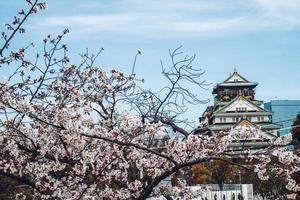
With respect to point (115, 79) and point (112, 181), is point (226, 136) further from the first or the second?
point (115, 79)

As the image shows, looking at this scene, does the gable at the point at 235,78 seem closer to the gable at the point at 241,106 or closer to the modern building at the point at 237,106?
the modern building at the point at 237,106

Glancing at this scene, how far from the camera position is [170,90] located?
23.5 ft

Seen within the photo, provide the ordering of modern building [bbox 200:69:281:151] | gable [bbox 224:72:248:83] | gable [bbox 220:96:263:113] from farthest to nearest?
gable [bbox 224:72:248:83], gable [bbox 220:96:263:113], modern building [bbox 200:69:281:151]

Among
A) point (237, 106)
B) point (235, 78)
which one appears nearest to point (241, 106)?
point (237, 106)

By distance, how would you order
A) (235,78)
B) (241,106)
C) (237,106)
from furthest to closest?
(235,78) < (237,106) < (241,106)

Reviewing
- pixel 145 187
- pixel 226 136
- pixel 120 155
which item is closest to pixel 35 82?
pixel 120 155

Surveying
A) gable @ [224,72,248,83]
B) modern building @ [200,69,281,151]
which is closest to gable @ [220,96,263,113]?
modern building @ [200,69,281,151]

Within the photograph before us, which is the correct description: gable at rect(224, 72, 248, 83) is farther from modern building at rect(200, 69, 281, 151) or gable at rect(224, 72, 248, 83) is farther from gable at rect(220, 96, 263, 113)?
gable at rect(220, 96, 263, 113)

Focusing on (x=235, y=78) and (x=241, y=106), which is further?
(x=235, y=78)

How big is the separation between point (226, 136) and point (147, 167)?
4.12 ft

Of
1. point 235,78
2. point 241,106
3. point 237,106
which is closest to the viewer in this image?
point 241,106

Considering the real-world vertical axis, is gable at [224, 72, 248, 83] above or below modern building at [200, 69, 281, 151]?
above

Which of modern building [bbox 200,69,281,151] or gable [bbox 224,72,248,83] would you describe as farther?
gable [bbox 224,72,248,83]

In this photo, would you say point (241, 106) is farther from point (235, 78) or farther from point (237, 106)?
point (235, 78)
